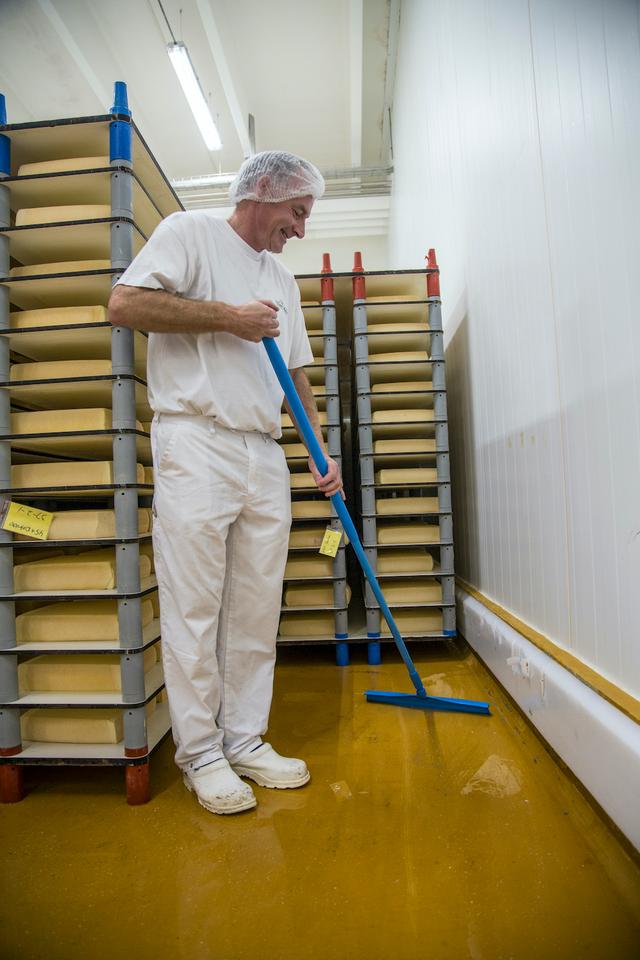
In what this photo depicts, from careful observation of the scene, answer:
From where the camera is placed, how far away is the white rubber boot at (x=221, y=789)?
1251 millimetres

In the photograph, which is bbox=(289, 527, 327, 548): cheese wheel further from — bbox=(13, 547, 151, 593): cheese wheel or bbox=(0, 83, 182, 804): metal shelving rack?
bbox=(13, 547, 151, 593): cheese wheel

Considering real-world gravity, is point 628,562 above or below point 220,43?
below

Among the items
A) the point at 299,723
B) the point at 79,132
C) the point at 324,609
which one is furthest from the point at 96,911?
the point at 79,132

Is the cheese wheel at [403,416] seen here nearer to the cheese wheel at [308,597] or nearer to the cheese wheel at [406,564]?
the cheese wheel at [406,564]

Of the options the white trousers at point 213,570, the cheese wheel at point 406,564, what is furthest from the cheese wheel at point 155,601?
the cheese wheel at point 406,564

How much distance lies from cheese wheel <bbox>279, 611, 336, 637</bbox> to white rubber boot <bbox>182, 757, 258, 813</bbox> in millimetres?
1075

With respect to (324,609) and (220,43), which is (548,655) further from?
(220,43)

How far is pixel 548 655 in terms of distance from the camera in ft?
4.83

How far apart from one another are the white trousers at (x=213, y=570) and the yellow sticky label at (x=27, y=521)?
0.94ft

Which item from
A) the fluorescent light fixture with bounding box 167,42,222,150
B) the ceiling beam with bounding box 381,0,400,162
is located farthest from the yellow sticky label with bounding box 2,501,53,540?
the ceiling beam with bounding box 381,0,400,162

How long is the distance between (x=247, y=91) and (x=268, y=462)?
5152mm

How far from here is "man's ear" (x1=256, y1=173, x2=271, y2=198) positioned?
141cm

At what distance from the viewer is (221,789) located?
1267 millimetres

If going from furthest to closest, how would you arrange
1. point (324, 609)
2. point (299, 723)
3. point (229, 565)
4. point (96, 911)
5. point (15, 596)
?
point (324, 609), point (299, 723), point (229, 565), point (15, 596), point (96, 911)
